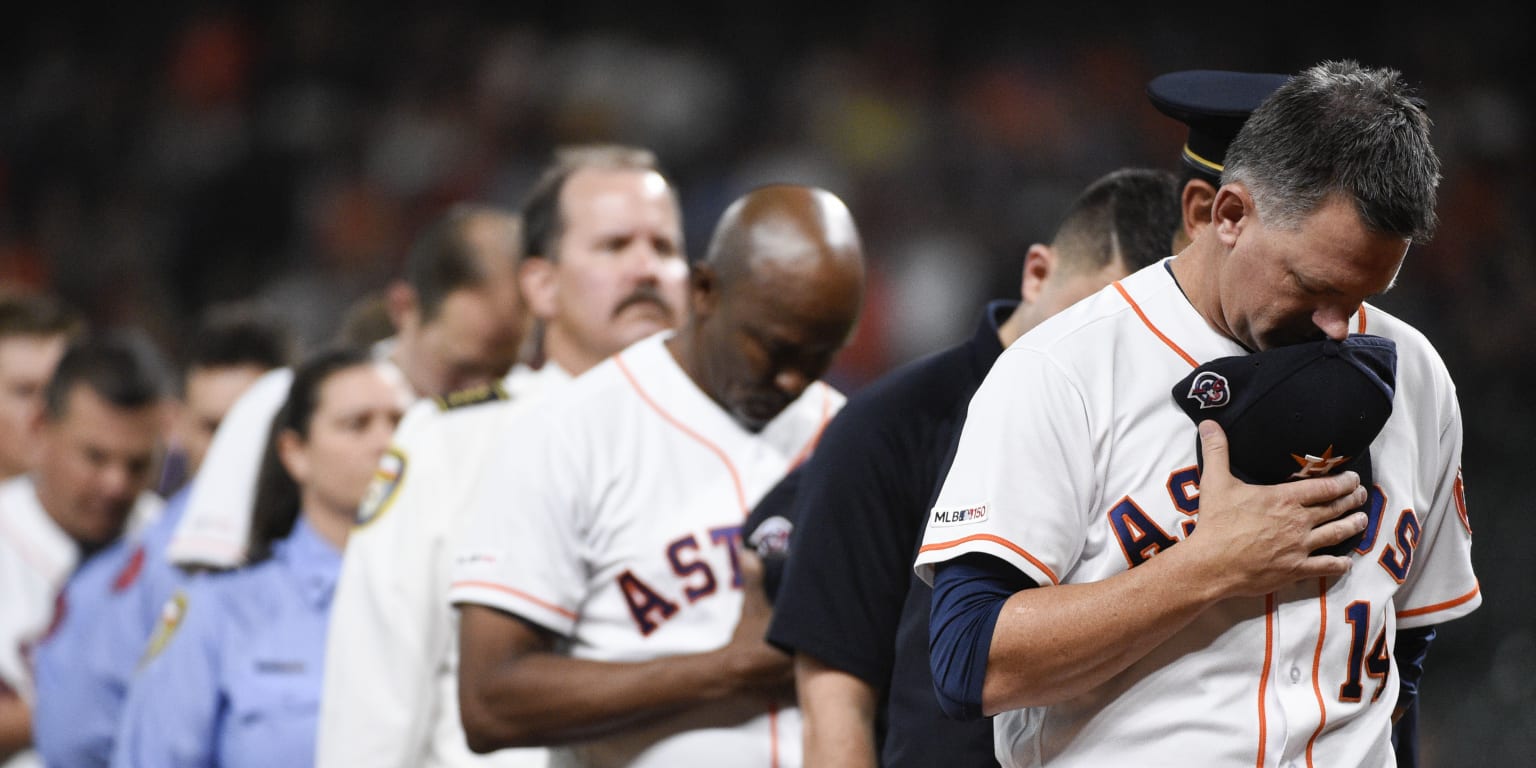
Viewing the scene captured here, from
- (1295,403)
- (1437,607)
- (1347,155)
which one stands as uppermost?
(1347,155)

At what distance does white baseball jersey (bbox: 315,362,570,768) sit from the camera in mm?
3113

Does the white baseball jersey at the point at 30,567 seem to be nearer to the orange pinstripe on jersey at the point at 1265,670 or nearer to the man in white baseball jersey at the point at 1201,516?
the man in white baseball jersey at the point at 1201,516

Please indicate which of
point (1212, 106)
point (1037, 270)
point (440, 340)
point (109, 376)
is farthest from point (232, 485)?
point (1212, 106)

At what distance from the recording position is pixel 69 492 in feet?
16.9

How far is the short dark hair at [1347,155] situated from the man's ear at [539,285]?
202 centimetres

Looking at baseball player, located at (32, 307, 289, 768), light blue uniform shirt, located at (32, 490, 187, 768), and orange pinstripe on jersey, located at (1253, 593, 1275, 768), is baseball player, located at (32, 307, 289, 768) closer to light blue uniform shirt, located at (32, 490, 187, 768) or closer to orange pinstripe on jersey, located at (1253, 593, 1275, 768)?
light blue uniform shirt, located at (32, 490, 187, 768)

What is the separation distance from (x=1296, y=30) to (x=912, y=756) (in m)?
8.20

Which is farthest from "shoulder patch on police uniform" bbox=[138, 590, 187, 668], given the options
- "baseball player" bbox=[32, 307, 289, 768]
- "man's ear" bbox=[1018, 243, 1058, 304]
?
"man's ear" bbox=[1018, 243, 1058, 304]

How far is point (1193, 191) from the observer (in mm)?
2082

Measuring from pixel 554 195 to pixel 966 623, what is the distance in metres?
2.07

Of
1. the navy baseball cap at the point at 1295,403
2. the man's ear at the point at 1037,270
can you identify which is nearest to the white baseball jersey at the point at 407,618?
the man's ear at the point at 1037,270

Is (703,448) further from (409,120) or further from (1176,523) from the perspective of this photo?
(409,120)

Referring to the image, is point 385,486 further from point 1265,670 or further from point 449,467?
point 1265,670

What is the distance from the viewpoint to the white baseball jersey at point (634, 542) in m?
2.66
